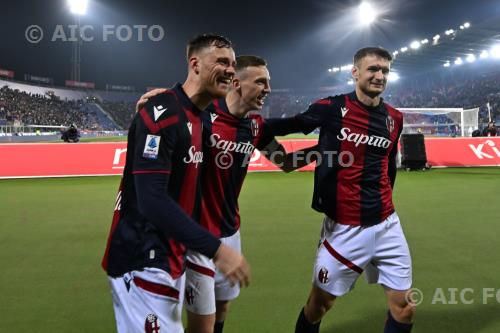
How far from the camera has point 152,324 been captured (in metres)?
1.84

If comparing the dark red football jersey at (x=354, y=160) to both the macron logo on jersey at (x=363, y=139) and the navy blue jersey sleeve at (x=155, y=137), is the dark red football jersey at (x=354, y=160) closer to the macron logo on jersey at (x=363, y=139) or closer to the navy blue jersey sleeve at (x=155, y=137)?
the macron logo on jersey at (x=363, y=139)

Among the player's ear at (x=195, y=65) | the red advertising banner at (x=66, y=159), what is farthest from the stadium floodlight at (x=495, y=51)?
the player's ear at (x=195, y=65)

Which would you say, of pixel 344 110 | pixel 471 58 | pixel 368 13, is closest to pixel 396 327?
pixel 344 110

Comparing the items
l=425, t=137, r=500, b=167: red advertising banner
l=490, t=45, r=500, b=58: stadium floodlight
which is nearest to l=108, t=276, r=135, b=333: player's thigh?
l=425, t=137, r=500, b=167: red advertising banner

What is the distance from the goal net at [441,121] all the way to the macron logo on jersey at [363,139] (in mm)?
14668

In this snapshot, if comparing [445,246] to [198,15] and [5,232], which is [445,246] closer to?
[5,232]

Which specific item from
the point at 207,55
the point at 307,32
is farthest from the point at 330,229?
the point at 307,32

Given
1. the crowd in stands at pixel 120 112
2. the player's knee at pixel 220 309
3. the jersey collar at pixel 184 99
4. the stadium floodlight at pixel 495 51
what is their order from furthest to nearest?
the crowd in stands at pixel 120 112, the stadium floodlight at pixel 495 51, the player's knee at pixel 220 309, the jersey collar at pixel 184 99

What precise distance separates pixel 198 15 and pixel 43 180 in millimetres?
60961

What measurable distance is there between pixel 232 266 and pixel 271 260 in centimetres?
369

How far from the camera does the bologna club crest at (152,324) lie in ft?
6.03

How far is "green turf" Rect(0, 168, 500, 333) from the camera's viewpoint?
369 cm

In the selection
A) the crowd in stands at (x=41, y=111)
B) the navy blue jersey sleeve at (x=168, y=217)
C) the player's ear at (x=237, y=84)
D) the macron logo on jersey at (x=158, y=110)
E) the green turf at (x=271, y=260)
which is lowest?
the green turf at (x=271, y=260)

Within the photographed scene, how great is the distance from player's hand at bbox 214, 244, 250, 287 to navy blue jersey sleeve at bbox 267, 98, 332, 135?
171 centimetres
